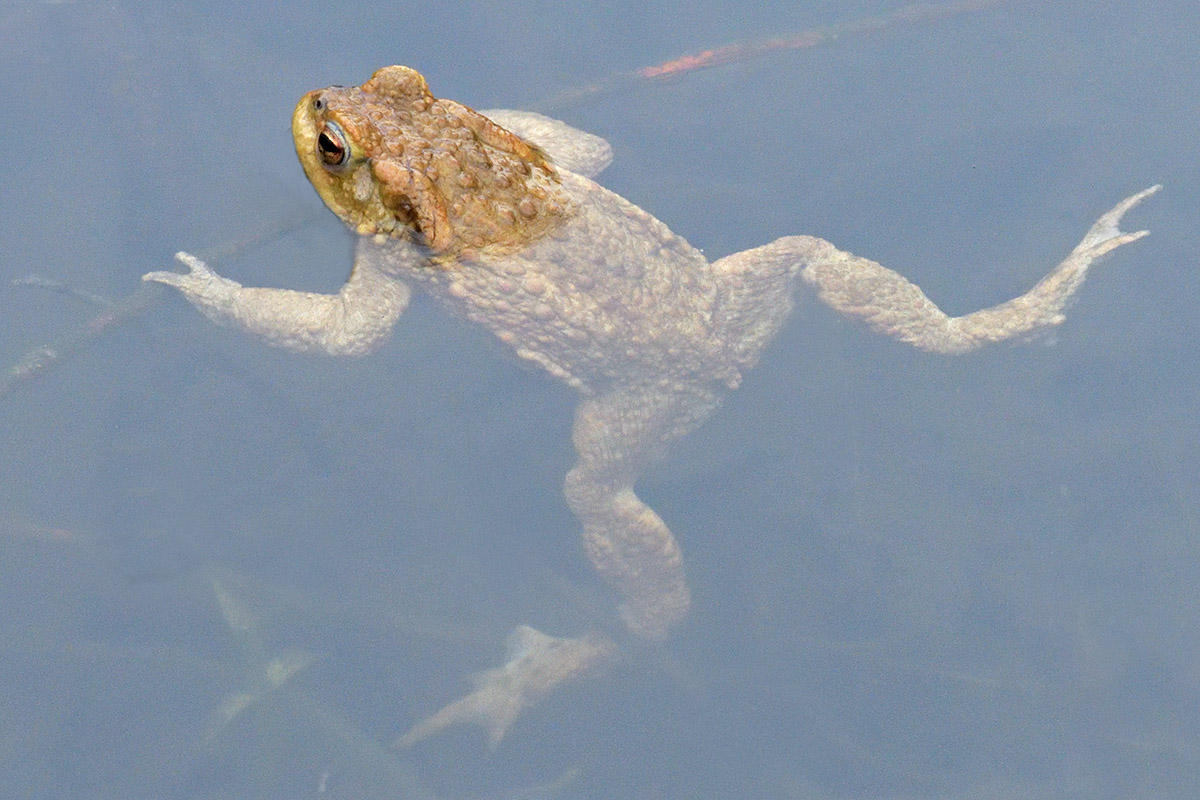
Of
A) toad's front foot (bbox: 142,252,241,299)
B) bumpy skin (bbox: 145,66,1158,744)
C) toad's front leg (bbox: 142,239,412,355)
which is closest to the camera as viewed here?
bumpy skin (bbox: 145,66,1158,744)

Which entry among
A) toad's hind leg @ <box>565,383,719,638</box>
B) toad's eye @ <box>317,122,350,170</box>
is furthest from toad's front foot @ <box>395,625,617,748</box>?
toad's eye @ <box>317,122,350,170</box>

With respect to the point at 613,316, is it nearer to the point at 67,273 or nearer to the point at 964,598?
the point at 964,598

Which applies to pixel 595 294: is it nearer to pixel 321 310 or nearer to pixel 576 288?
pixel 576 288

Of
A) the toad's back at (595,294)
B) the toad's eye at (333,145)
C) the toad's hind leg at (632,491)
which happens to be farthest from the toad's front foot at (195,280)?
the toad's hind leg at (632,491)

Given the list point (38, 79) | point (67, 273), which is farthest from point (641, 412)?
point (38, 79)

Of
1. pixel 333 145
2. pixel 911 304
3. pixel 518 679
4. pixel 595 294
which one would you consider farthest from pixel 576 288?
pixel 518 679

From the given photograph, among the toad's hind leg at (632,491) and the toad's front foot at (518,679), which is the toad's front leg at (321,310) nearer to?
the toad's hind leg at (632,491)

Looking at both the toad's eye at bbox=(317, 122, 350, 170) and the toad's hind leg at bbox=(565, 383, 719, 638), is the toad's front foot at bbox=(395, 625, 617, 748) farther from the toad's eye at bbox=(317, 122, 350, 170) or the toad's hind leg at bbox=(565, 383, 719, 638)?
the toad's eye at bbox=(317, 122, 350, 170)
